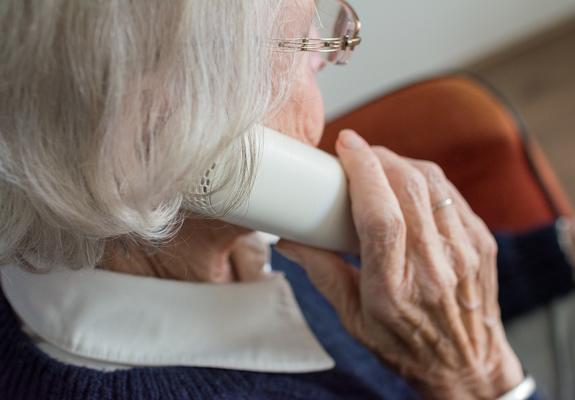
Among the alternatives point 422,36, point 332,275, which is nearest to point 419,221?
point 332,275

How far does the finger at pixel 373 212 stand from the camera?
0.73m

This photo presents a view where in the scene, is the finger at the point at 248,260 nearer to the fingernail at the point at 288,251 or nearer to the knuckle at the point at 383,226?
the fingernail at the point at 288,251

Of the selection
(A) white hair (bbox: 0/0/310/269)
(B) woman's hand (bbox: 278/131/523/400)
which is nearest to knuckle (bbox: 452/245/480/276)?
(B) woman's hand (bbox: 278/131/523/400)

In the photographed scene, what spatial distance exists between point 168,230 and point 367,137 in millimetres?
557

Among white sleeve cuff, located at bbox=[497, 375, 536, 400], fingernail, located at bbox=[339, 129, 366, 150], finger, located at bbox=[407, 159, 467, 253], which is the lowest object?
white sleeve cuff, located at bbox=[497, 375, 536, 400]

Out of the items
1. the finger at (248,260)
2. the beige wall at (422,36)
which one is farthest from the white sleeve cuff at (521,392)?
the beige wall at (422,36)

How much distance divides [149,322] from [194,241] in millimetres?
101

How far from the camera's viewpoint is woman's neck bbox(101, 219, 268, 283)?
0.72 meters

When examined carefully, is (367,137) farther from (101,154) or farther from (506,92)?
(506,92)

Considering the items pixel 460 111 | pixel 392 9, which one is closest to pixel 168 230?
pixel 460 111

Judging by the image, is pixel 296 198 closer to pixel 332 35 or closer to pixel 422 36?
pixel 332 35

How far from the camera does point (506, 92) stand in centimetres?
206

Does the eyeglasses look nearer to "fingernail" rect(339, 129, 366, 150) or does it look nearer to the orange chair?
"fingernail" rect(339, 129, 366, 150)

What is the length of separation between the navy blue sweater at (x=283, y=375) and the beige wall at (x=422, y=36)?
54cm
